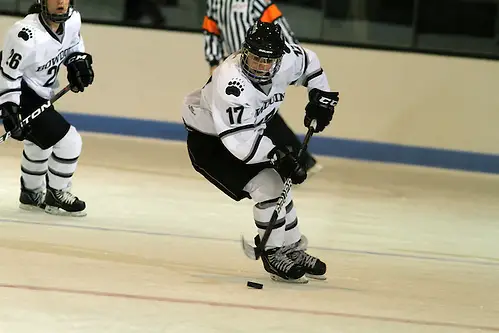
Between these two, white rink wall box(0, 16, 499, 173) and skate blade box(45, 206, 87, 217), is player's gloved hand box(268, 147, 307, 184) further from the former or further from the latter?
white rink wall box(0, 16, 499, 173)

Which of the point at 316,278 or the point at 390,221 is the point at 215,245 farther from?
the point at 390,221

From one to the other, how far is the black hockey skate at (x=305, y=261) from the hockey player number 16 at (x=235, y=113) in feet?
1.65

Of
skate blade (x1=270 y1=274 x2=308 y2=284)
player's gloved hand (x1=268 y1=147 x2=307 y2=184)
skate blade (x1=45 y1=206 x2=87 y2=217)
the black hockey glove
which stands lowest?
skate blade (x1=45 y1=206 x2=87 y2=217)

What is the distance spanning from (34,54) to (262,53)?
119 cm

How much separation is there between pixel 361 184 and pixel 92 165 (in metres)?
1.46

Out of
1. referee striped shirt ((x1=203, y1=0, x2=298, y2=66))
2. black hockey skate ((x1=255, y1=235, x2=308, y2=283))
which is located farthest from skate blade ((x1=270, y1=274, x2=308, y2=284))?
referee striped shirt ((x1=203, y1=0, x2=298, y2=66))

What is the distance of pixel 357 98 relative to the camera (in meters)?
6.06

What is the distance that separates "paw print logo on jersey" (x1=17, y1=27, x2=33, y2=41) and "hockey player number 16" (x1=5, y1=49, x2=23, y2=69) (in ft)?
0.22

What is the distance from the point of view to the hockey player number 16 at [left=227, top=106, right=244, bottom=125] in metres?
2.90

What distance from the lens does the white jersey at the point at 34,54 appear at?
363 centimetres

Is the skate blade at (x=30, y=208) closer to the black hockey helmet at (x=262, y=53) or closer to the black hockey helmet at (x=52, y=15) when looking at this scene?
the black hockey helmet at (x=52, y=15)

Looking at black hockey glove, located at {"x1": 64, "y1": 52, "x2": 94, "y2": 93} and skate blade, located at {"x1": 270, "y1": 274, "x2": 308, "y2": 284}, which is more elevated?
black hockey glove, located at {"x1": 64, "y1": 52, "x2": 94, "y2": 93}

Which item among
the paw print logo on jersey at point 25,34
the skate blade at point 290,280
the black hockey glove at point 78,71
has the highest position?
the paw print logo on jersey at point 25,34

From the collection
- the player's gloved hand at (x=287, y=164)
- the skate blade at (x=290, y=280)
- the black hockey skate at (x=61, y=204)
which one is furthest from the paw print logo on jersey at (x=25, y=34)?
the skate blade at (x=290, y=280)
